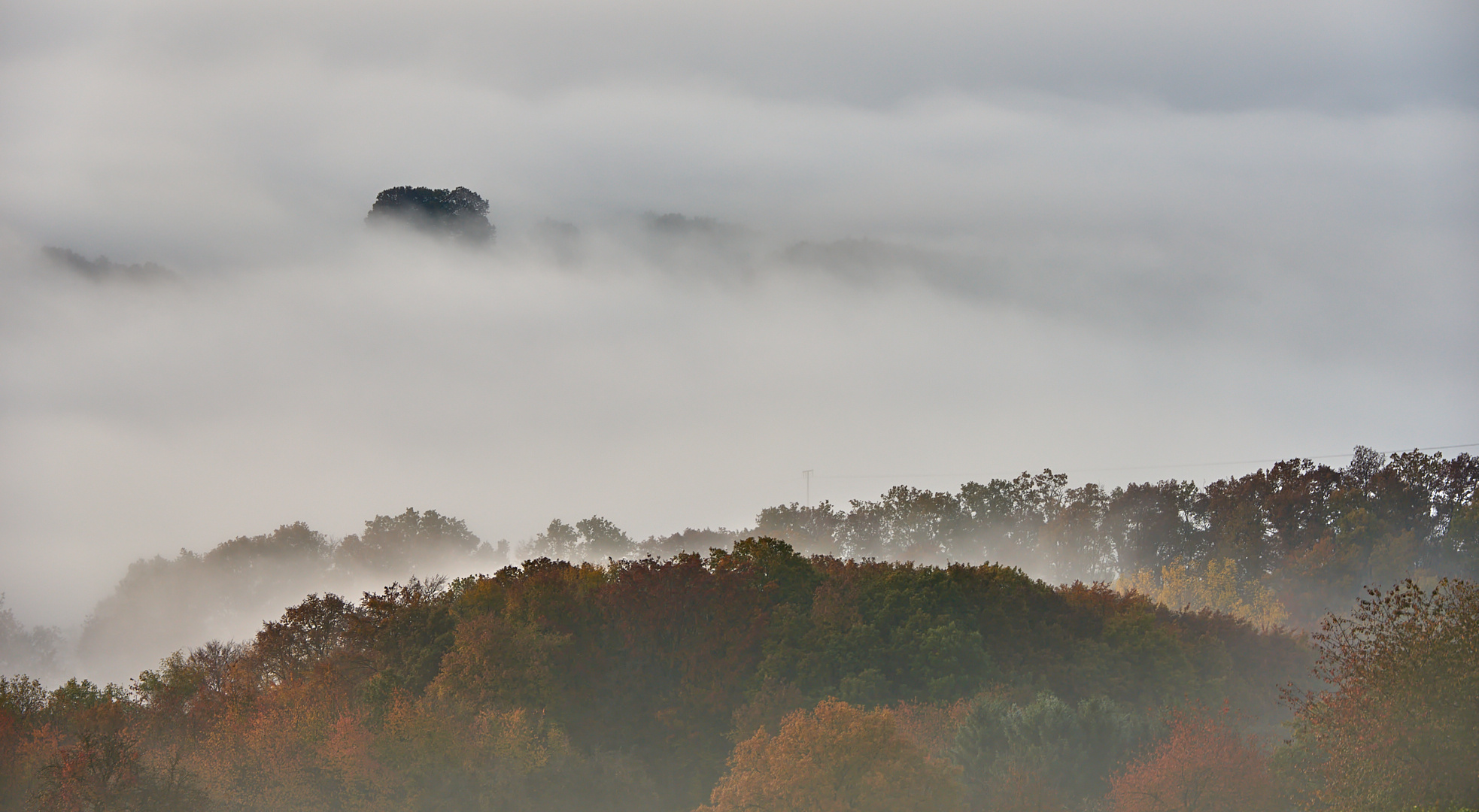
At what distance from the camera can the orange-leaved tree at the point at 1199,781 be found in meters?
59.0

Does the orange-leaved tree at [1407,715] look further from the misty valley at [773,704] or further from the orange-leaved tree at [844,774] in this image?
the orange-leaved tree at [844,774]

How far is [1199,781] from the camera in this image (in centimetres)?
5962

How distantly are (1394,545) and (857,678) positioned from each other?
81.0 metres

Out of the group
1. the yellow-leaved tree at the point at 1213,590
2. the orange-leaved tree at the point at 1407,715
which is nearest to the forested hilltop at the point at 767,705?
the orange-leaved tree at the point at 1407,715

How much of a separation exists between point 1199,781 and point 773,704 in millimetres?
25513

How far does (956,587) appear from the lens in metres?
90.9

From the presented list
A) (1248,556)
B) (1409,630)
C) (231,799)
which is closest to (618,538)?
(1248,556)

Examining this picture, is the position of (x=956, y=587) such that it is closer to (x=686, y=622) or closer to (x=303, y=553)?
(x=686, y=622)

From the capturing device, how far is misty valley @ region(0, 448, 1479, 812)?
54.5 meters

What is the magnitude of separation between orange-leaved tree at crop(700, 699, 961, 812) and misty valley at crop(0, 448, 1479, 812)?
0.40 ft

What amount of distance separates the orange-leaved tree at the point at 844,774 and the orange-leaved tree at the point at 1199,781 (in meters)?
8.90

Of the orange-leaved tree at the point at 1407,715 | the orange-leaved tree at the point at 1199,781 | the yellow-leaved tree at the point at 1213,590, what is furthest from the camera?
the yellow-leaved tree at the point at 1213,590

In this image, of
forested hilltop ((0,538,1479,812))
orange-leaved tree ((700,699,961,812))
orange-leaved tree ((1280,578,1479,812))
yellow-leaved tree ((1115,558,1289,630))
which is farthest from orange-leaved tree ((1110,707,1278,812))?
yellow-leaved tree ((1115,558,1289,630))

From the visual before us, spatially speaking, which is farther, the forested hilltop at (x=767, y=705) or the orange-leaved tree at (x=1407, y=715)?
the forested hilltop at (x=767, y=705)
